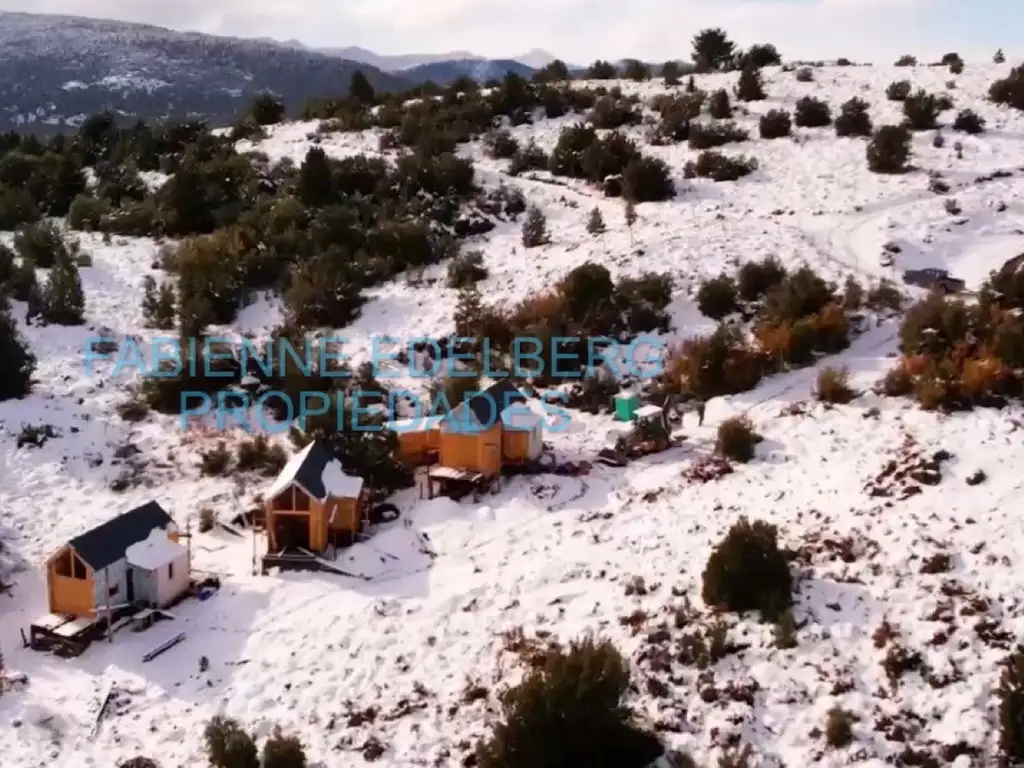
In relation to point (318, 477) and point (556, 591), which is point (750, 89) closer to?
point (318, 477)

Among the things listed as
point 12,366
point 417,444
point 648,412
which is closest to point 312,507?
point 417,444

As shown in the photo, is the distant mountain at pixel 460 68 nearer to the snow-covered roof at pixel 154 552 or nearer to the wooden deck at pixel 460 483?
the wooden deck at pixel 460 483

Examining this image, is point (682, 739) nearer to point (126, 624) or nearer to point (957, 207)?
point (126, 624)

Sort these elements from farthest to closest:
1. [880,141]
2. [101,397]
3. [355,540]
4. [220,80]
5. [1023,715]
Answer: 1. [220,80]
2. [880,141]
3. [101,397]
4. [355,540]
5. [1023,715]

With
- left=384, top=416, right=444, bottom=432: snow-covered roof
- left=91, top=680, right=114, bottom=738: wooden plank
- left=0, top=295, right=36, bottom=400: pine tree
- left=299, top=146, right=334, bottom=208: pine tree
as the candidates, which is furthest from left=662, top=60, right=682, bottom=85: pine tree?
left=91, top=680, right=114, bottom=738: wooden plank

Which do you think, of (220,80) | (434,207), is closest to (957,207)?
(434,207)

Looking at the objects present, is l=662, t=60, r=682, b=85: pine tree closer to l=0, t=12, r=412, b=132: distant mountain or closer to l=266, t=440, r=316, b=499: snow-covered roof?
l=266, t=440, r=316, b=499: snow-covered roof
